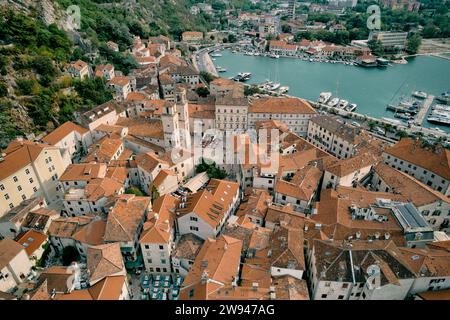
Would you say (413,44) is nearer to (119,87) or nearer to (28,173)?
Result: (119,87)

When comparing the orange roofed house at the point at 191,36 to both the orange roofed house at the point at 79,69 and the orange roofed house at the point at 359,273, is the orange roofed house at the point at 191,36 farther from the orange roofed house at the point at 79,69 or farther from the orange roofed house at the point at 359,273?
the orange roofed house at the point at 359,273

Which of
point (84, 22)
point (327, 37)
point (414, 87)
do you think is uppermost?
point (84, 22)

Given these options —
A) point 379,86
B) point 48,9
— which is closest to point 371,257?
point 48,9

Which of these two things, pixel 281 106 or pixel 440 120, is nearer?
pixel 281 106

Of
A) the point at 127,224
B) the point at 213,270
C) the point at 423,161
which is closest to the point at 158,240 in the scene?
the point at 127,224

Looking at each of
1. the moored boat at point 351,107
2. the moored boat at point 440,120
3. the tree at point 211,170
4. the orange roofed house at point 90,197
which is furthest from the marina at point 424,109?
the orange roofed house at point 90,197

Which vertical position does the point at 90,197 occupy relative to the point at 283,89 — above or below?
above
